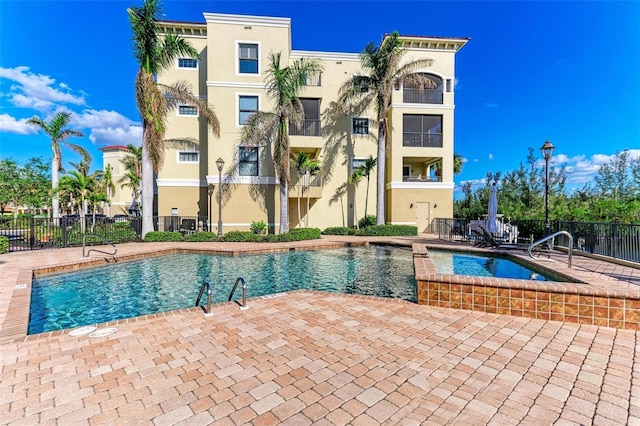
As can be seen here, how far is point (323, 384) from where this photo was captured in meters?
2.61

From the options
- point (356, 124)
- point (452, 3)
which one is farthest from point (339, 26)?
point (452, 3)

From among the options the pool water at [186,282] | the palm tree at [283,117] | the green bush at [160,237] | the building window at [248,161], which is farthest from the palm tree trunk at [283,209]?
the green bush at [160,237]

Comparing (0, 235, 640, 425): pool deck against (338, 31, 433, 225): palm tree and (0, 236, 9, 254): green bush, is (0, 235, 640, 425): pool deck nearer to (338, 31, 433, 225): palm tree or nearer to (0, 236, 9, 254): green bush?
(0, 236, 9, 254): green bush

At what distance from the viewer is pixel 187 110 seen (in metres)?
18.5

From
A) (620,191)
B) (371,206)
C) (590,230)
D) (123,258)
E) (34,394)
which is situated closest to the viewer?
(34,394)

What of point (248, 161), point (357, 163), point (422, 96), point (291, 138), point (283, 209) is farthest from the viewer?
point (357, 163)

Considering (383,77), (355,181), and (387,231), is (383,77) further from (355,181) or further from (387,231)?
(387,231)

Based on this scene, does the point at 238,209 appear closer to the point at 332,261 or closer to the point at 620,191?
the point at 332,261

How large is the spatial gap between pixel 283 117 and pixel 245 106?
159 inches

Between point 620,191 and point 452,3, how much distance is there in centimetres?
1474

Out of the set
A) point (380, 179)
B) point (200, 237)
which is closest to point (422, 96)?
point (380, 179)

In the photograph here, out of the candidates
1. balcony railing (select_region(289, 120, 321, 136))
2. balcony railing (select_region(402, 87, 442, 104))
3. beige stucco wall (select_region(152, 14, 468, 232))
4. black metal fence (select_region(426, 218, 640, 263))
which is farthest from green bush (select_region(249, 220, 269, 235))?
black metal fence (select_region(426, 218, 640, 263))

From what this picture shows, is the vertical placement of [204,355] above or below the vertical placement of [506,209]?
below

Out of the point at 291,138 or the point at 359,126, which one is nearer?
the point at 291,138
